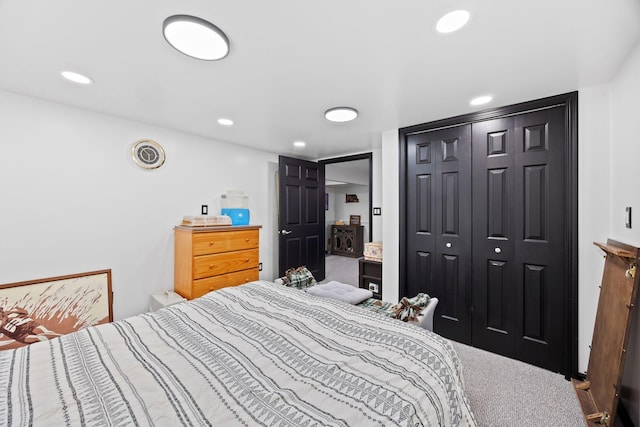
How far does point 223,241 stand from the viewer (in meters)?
→ 3.05

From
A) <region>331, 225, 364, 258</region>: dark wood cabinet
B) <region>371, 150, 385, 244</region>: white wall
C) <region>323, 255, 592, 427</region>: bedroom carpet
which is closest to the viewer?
<region>323, 255, 592, 427</region>: bedroom carpet

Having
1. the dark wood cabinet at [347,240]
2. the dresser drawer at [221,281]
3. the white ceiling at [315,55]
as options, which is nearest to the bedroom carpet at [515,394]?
the white ceiling at [315,55]

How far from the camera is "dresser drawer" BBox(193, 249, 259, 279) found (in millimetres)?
2824

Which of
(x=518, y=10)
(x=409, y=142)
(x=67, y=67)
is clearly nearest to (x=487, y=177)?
(x=409, y=142)

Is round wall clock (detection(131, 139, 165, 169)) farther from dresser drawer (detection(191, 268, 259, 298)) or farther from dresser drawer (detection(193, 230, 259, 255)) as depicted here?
dresser drawer (detection(191, 268, 259, 298))

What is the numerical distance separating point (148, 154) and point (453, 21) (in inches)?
123

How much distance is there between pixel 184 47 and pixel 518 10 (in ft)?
5.76

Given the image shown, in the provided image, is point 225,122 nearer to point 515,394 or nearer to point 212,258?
point 212,258

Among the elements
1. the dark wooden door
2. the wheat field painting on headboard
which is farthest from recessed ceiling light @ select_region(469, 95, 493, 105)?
the wheat field painting on headboard

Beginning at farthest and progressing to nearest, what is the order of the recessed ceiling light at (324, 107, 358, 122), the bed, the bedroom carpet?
the recessed ceiling light at (324, 107, 358, 122) → the bedroom carpet → the bed

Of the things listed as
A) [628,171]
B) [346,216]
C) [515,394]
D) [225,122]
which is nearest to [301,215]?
[225,122]

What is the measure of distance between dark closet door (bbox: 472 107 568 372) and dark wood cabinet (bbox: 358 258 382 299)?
132 cm

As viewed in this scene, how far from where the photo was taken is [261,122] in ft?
9.14

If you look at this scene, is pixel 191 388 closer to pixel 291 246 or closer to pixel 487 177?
pixel 487 177
